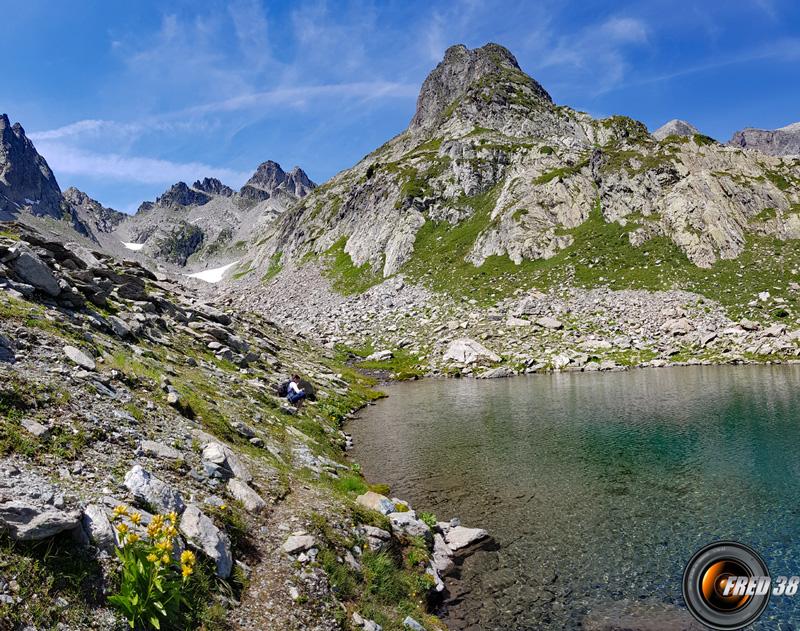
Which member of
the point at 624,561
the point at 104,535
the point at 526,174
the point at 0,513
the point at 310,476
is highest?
the point at 526,174

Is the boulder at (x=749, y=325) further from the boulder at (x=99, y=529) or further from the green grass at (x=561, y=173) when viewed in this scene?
the boulder at (x=99, y=529)

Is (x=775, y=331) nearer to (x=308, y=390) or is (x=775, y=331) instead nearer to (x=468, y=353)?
(x=468, y=353)

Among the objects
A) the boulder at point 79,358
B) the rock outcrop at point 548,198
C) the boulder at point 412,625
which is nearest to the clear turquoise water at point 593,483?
the boulder at point 412,625

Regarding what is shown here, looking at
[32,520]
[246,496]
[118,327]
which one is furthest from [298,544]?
[118,327]

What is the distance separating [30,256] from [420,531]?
25208mm

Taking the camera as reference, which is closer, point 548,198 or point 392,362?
point 392,362

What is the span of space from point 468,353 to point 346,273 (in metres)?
72.0

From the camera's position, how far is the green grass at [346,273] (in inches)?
4806

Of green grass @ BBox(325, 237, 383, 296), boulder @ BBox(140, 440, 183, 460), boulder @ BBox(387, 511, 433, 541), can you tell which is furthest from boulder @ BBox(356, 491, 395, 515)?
green grass @ BBox(325, 237, 383, 296)

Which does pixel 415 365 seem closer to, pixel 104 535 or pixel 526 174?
pixel 104 535

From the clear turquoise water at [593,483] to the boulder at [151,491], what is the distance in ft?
29.5

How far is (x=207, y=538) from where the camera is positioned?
10.6 metres

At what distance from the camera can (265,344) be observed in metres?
54.9

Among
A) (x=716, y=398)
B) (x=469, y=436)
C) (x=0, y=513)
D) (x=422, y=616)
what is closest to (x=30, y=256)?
(x=0, y=513)
